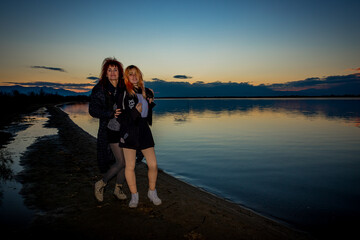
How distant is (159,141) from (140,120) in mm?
13093

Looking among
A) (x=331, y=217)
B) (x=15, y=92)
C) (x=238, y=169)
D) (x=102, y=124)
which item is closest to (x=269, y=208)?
(x=331, y=217)

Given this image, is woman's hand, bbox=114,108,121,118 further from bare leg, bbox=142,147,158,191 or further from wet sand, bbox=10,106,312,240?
wet sand, bbox=10,106,312,240

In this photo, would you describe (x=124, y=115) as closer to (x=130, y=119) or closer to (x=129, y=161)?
(x=130, y=119)

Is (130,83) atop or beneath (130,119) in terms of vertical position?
atop

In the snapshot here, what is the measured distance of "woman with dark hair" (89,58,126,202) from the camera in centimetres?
436

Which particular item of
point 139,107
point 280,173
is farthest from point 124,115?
point 280,173

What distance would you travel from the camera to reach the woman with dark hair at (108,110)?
4.36 m

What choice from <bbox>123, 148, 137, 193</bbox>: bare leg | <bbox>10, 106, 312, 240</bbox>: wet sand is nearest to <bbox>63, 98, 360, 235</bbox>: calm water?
<bbox>10, 106, 312, 240</bbox>: wet sand

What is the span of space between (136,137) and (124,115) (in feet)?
1.55

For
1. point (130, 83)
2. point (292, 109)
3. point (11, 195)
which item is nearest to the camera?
point (130, 83)

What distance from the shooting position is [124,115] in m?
4.25

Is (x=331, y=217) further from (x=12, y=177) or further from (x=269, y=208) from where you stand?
(x=12, y=177)

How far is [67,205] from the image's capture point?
4.80m

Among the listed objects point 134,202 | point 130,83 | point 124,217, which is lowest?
point 124,217
